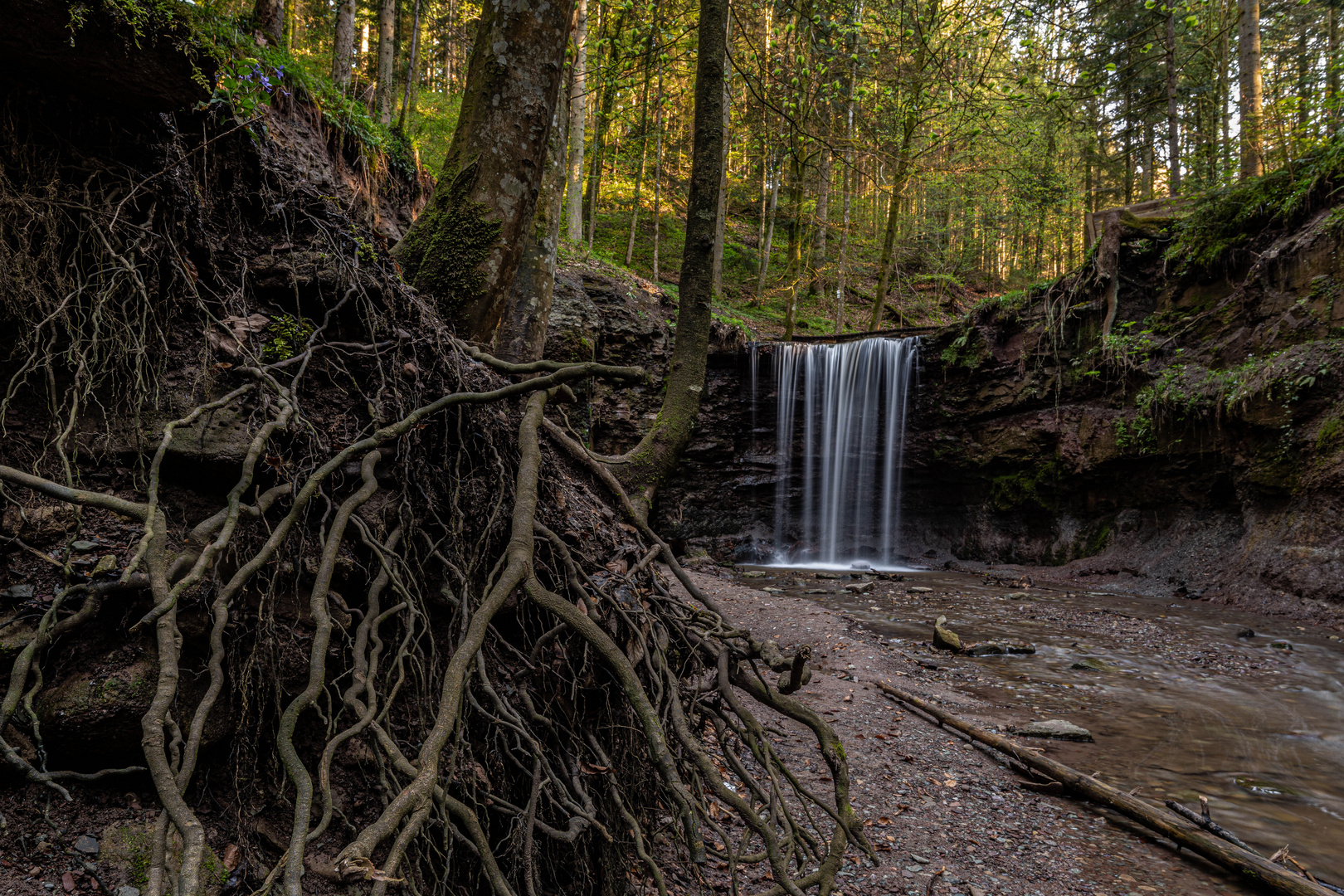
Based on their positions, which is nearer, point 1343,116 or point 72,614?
point 72,614

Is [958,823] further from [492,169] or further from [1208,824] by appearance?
[492,169]

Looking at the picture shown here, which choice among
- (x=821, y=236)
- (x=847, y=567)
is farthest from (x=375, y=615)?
(x=821, y=236)

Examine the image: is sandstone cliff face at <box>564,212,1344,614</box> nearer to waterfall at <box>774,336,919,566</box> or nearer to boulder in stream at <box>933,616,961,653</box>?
waterfall at <box>774,336,919,566</box>

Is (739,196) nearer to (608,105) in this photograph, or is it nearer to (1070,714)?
(608,105)

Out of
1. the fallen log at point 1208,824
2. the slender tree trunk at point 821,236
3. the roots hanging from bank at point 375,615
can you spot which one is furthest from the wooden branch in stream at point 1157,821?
the slender tree trunk at point 821,236

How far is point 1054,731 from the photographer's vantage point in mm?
4684

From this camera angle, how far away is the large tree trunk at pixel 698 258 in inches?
140

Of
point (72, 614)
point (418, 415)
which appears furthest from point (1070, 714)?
point (72, 614)

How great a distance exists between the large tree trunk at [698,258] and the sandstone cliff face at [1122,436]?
8.97m

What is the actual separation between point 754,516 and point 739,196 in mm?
19353

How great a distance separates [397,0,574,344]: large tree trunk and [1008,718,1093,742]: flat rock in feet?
16.1

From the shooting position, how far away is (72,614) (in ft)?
5.20

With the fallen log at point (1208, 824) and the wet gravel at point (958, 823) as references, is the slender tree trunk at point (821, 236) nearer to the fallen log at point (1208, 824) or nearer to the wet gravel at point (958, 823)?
the wet gravel at point (958, 823)

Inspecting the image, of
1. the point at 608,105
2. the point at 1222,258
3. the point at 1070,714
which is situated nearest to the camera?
the point at 1070,714
